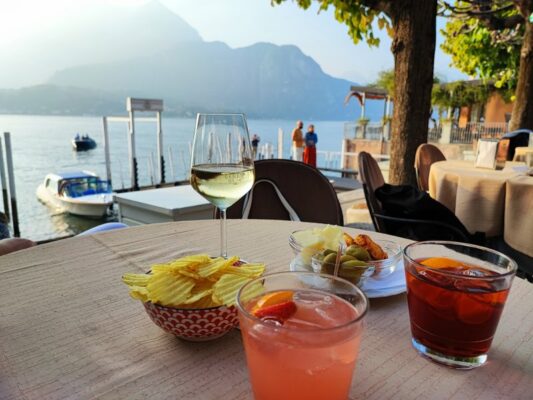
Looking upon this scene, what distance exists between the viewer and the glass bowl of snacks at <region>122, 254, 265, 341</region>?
1.65 ft

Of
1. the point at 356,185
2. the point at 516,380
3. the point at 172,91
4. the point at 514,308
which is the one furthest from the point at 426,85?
the point at 172,91

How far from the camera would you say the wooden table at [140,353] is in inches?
18.0

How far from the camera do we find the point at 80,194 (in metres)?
13.7

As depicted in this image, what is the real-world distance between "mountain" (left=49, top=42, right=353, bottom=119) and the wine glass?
6564cm

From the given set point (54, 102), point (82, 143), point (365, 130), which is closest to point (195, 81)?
point (54, 102)

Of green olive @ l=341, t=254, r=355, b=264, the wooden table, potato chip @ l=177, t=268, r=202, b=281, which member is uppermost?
potato chip @ l=177, t=268, r=202, b=281

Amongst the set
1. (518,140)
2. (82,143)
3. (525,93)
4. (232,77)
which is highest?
(232,77)

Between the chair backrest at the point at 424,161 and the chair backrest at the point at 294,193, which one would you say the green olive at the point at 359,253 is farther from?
the chair backrest at the point at 424,161

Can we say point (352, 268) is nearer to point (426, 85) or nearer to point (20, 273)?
point (20, 273)

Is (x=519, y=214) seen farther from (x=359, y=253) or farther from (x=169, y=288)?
(x=169, y=288)

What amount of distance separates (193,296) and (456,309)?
1.18ft

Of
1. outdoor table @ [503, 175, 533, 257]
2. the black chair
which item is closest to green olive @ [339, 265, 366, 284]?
the black chair

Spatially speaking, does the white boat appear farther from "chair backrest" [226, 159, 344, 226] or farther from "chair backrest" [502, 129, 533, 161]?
"chair backrest" [226, 159, 344, 226]

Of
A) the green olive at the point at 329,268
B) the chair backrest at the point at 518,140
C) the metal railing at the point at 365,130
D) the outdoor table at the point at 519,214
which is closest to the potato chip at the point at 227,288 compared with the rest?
the green olive at the point at 329,268
